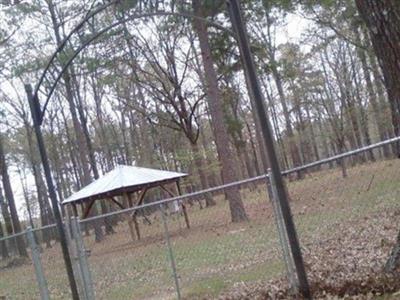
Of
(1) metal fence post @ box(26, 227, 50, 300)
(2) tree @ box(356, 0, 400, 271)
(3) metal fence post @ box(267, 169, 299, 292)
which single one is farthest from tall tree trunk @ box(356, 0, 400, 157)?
(1) metal fence post @ box(26, 227, 50, 300)

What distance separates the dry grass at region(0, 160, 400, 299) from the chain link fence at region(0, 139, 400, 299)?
0.6 inches

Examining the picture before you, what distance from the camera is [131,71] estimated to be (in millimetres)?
28312

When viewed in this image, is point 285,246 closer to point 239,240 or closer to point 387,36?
point 239,240

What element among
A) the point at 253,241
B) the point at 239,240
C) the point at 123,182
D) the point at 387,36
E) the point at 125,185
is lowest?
the point at 253,241

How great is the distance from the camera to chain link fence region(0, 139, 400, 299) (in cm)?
598

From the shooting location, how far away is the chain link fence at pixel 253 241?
5977 millimetres

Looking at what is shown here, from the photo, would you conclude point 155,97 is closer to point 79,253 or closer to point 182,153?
point 182,153

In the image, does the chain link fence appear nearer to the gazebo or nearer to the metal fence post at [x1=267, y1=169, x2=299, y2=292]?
the metal fence post at [x1=267, y1=169, x2=299, y2=292]

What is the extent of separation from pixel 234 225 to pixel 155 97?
862 inches

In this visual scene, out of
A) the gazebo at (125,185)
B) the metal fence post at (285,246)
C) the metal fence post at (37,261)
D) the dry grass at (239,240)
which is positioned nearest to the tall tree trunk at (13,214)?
the gazebo at (125,185)

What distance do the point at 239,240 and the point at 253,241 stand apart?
1.44 feet

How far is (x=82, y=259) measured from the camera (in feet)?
22.3

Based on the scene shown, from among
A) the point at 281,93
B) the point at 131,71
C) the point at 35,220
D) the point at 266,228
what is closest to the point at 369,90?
the point at 281,93

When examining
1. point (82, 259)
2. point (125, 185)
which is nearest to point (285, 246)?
point (82, 259)
